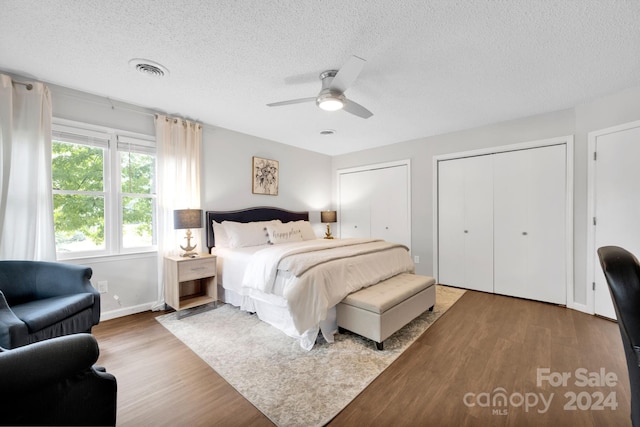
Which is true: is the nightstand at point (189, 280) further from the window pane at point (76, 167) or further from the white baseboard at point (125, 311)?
the window pane at point (76, 167)

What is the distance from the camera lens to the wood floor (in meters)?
1.57

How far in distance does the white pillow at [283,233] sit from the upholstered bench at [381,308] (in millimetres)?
1739

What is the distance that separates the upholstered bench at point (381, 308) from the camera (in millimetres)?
2258

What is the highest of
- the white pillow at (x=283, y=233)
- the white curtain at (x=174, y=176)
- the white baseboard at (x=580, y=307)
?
the white curtain at (x=174, y=176)

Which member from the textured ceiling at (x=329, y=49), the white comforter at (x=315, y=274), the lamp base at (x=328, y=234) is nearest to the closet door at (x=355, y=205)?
the lamp base at (x=328, y=234)

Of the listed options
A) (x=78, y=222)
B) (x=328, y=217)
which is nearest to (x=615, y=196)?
(x=328, y=217)

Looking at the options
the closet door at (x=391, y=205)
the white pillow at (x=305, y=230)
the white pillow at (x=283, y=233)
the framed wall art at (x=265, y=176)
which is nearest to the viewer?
the white pillow at (x=283, y=233)

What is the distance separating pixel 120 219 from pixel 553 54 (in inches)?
175

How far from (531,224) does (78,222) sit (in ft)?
17.6

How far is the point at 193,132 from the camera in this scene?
3.56m

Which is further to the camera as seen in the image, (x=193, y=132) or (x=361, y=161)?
(x=361, y=161)

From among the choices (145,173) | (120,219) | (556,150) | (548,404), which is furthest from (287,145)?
(548,404)

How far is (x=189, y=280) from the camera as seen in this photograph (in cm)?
316

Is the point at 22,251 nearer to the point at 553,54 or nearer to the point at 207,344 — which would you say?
the point at 207,344
